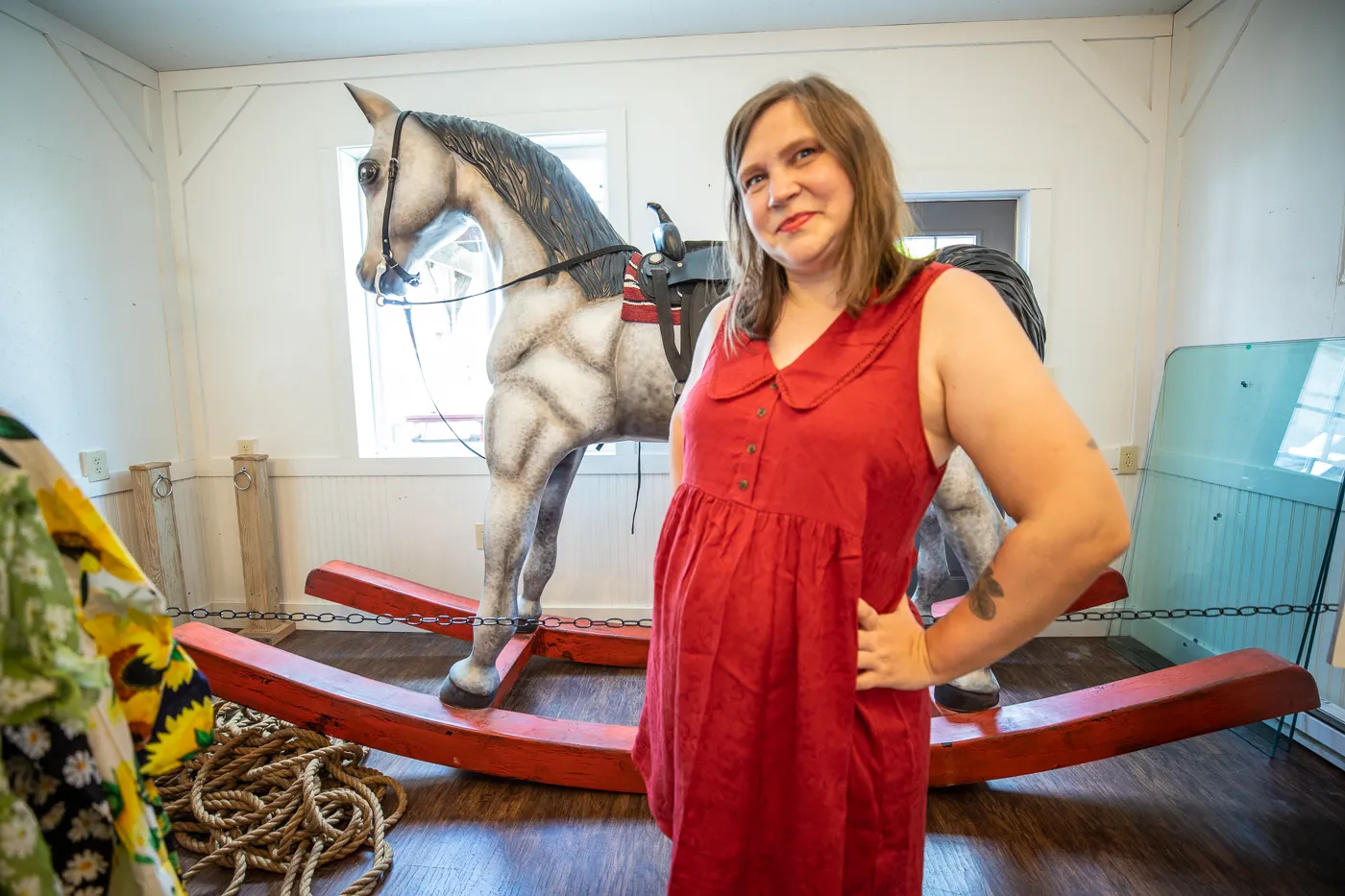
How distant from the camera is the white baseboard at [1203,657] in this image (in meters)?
1.74

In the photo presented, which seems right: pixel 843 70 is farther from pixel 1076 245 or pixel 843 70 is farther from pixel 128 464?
pixel 128 464

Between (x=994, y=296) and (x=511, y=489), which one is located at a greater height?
(x=994, y=296)

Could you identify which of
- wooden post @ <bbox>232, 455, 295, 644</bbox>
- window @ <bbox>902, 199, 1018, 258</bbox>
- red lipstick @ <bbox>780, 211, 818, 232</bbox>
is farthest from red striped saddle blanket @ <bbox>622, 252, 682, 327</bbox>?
wooden post @ <bbox>232, 455, 295, 644</bbox>

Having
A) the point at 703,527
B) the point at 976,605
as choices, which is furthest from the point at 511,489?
the point at 976,605

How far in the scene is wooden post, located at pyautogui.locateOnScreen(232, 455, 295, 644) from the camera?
2734 mm

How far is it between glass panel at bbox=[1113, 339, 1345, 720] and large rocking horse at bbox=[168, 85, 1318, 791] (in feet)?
1.63

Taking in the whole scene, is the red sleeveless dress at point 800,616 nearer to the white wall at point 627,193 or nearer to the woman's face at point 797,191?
the woman's face at point 797,191

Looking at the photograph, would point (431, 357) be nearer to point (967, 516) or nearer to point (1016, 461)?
point (967, 516)

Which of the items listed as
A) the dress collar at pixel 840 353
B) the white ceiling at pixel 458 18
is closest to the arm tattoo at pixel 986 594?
the dress collar at pixel 840 353

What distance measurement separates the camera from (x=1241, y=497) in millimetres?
2045

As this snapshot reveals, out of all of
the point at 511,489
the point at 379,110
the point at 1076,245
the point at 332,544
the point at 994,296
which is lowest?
the point at 332,544

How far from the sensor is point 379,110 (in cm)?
178

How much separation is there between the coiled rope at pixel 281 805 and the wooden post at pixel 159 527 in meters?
1.13

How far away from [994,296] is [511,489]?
1375 mm
